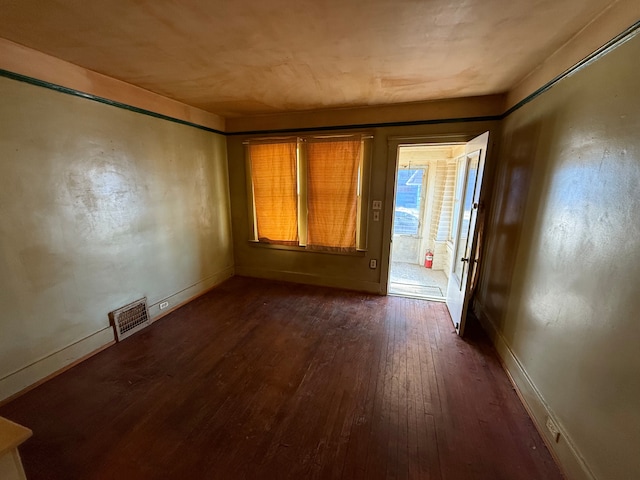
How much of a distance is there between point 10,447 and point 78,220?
204 centimetres

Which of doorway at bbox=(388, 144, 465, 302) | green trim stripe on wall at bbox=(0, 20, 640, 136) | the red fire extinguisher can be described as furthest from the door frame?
the red fire extinguisher

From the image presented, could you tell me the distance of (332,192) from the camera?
3.54 metres

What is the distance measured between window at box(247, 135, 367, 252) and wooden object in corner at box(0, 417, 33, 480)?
3181 millimetres

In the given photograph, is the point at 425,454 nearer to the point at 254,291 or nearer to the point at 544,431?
the point at 544,431

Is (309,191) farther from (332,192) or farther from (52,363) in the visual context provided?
(52,363)

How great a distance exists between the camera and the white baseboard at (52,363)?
1844mm

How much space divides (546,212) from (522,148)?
74cm

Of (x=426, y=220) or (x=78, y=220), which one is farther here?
(x=426, y=220)

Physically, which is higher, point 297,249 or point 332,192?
point 332,192

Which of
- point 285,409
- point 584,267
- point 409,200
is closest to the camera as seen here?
point 584,267

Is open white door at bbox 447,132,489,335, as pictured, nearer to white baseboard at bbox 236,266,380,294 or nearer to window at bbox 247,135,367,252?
white baseboard at bbox 236,266,380,294

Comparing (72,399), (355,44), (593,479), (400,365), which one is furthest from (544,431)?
(72,399)

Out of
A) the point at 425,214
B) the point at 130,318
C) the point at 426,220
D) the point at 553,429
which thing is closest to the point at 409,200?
the point at 425,214

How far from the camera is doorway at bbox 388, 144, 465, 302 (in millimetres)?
4610
